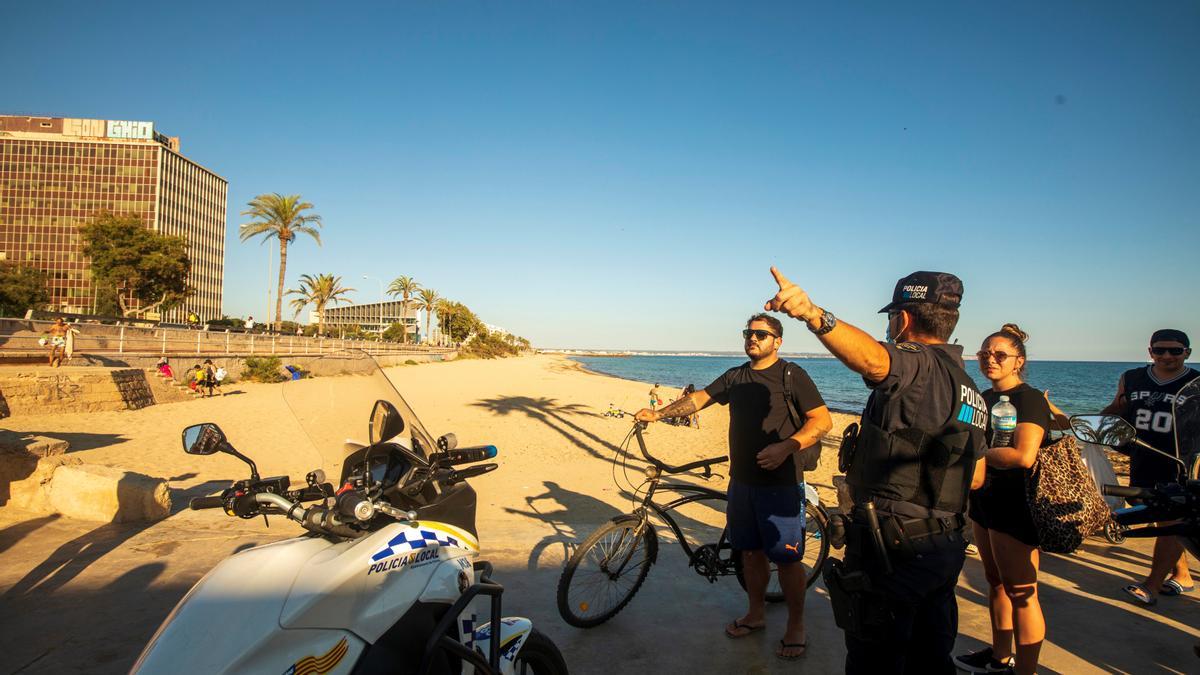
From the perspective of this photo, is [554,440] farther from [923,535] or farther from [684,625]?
[923,535]

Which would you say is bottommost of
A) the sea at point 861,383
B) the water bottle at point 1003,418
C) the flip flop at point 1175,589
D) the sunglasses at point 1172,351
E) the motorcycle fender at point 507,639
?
the sea at point 861,383

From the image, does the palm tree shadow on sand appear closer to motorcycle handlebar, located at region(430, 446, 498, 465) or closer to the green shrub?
motorcycle handlebar, located at region(430, 446, 498, 465)

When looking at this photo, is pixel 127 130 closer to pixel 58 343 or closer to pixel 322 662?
pixel 58 343

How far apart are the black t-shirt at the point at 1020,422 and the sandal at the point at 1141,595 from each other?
85.7 inches

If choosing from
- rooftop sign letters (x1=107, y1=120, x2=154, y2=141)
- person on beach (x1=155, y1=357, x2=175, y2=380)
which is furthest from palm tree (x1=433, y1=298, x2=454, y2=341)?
person on beach (x1=155, y1=357, x2=175, y2=380)

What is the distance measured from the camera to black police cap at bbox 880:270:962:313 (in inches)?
98.8

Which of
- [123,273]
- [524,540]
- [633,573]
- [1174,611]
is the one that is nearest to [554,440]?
[524,540]

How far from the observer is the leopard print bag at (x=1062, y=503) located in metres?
3.15

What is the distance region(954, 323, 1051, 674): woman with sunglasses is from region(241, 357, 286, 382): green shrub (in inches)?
948

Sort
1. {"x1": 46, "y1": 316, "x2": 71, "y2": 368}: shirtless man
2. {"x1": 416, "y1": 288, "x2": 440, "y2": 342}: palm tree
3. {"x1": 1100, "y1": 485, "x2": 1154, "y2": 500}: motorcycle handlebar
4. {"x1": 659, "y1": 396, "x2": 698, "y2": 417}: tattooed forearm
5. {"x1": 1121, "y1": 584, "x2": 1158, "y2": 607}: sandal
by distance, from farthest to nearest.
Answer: {"x1": 416, "y1": 288, "x2": 440, "y2": 342}: palm tree < {"x1": 46, "y1": 316, "x2": 71, "y2": 368}: shirtless man < {"x1": 1121, "y1": 584, "x2": 1158, "y2": 607}: sandal < {"x1": 659, "y1": 396, "x2": 698, "y2": 417}: tattooed forearm < {"x1": 1100, "y1": 485, "x2": 1154, "y2": 500}: motorcycle handlebar

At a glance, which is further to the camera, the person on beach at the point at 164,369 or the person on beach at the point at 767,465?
the person on beach at the point at 164,369

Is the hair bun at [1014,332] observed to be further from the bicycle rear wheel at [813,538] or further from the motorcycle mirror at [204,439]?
the motorcycle mirror at [204,439]

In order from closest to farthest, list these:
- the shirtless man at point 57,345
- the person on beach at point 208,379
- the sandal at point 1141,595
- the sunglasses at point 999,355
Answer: the sunglasses at point 999,355
the sandal at point 1141,595
the shirtless man at point 57,345
the person on beach at point 208,379

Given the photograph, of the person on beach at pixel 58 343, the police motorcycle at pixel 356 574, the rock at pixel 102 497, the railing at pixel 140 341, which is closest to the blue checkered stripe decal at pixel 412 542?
the police motorcycle at pixel 356 574
